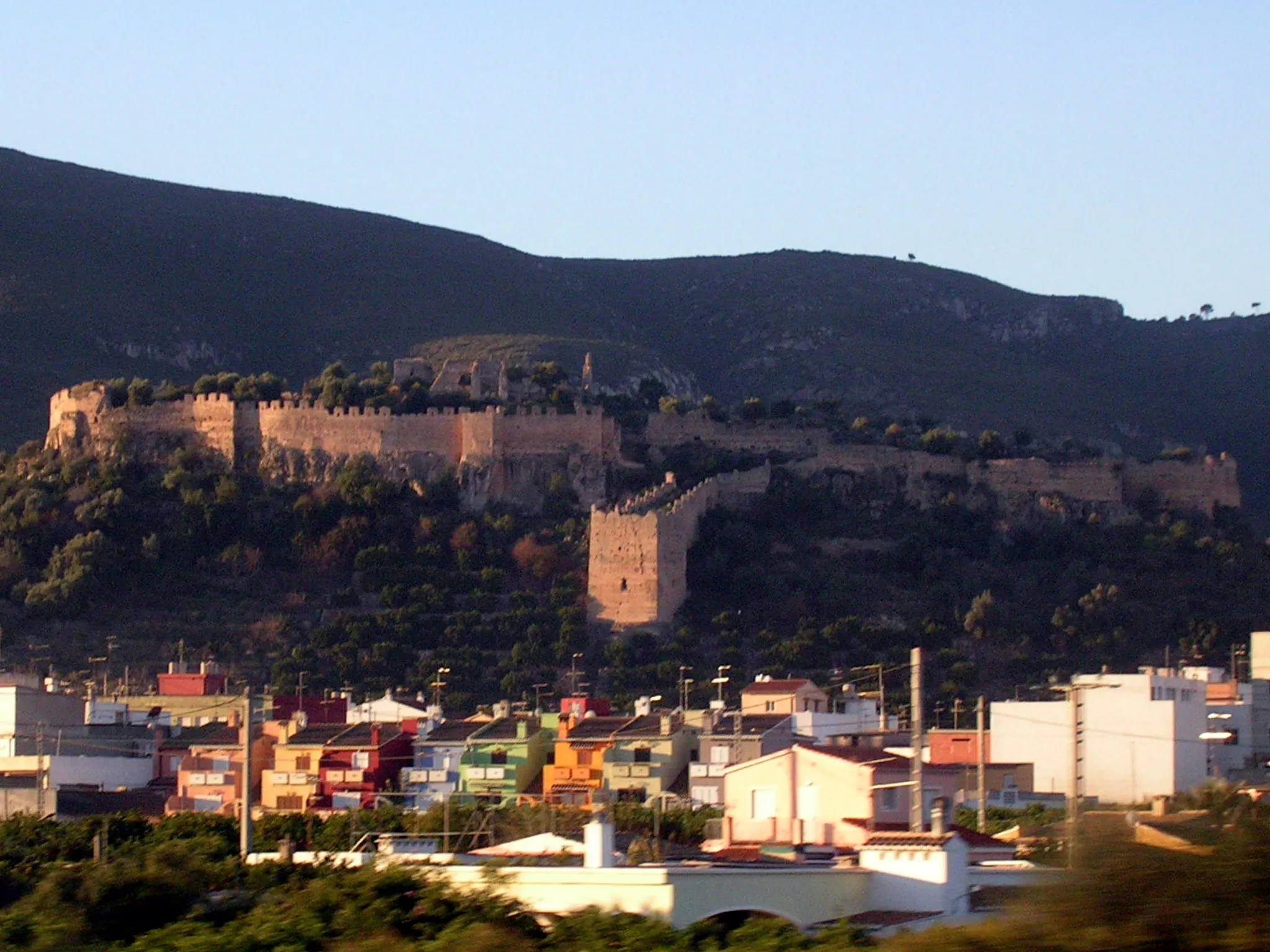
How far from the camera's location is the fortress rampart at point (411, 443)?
59.3 meters

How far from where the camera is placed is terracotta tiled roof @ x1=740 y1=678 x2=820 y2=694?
4384 cm

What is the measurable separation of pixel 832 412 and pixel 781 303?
3218 centimetres

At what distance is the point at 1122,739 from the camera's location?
120 feet

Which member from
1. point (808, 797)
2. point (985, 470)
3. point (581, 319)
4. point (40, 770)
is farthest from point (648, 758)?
point (581, 319)

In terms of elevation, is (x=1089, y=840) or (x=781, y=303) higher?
(x=781, y=303)

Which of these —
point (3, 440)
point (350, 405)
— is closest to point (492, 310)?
point (3, 440)

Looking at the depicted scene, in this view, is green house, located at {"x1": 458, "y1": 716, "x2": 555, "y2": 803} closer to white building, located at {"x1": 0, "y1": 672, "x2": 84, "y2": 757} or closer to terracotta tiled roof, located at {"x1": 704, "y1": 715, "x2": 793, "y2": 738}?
terracotta tiled roof, located at {"x1": 704, "y1": 715, "x2": 793, "y2": 738}

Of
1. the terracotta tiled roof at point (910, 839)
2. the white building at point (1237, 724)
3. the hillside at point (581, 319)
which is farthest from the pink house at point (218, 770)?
the hillside at point (581, 319)

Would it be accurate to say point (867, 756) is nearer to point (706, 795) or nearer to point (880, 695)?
point (706, 795)

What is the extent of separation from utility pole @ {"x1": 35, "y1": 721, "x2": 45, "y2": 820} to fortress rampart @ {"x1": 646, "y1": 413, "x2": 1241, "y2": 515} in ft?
82.5

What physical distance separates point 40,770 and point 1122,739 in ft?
46.8

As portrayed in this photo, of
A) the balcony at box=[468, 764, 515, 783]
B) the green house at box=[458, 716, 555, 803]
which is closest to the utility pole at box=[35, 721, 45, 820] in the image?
the green house at box=[458, 716, 555, 803]

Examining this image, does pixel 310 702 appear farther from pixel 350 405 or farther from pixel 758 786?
pixel 758 786

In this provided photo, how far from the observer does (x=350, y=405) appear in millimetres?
61094
